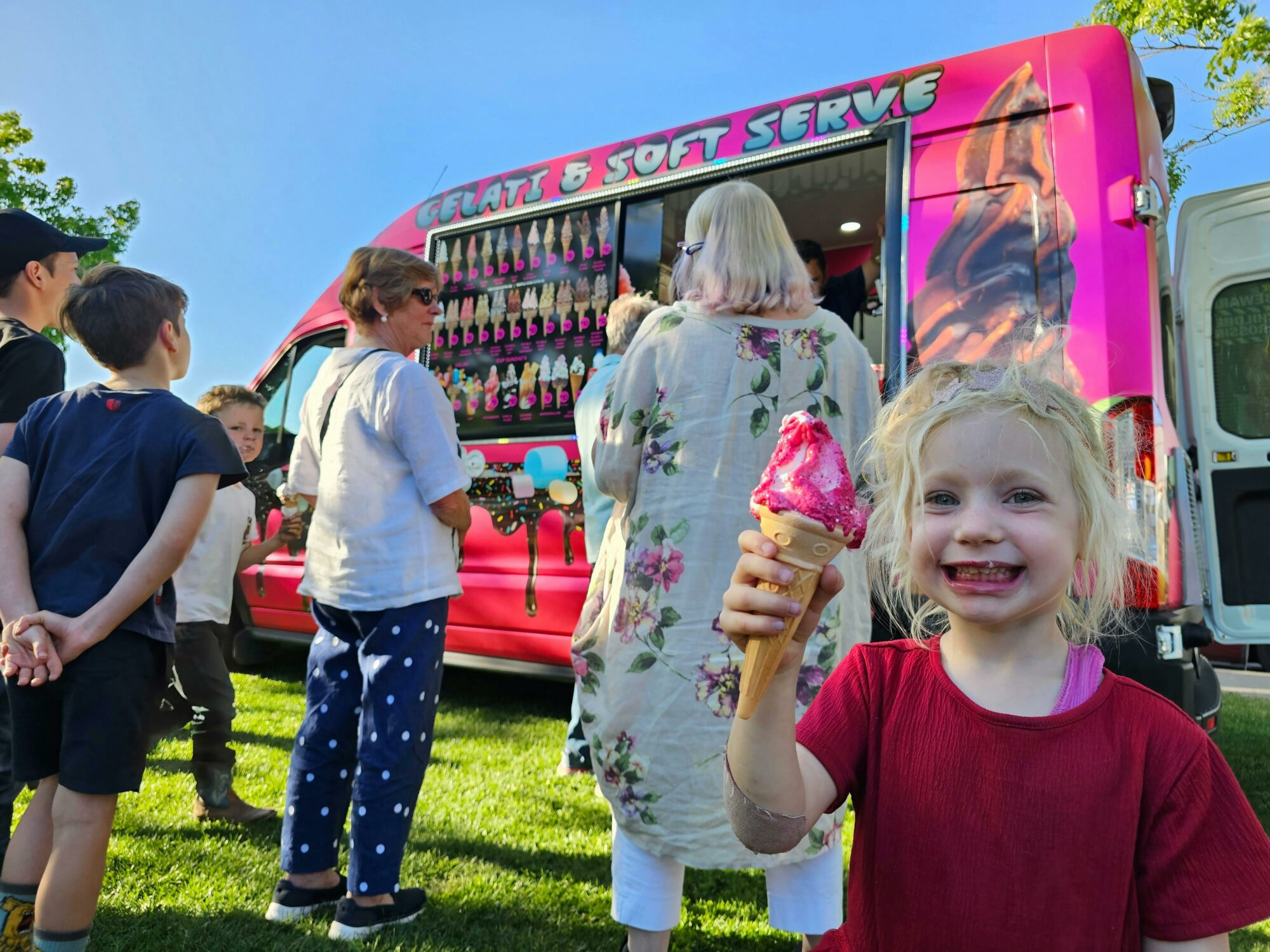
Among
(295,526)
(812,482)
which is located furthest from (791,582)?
(295,526)

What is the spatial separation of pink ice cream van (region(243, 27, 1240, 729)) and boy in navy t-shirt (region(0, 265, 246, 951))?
180 cm

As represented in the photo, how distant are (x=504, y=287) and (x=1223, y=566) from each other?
12.4 feet

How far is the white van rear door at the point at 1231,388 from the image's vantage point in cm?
388

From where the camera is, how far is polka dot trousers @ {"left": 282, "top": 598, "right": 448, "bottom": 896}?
226 centimetres

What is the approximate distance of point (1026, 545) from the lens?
1.05 meters

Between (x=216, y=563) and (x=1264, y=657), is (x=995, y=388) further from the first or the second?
(x=1264, y=657)

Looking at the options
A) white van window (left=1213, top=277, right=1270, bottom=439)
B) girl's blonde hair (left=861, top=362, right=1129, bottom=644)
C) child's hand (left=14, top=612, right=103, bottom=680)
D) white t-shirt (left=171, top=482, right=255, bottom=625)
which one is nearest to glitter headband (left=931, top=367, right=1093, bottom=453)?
girl's blonde hair (left=861, top=362, right=1129, bottom=644)

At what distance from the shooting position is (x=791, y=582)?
36.0 inches

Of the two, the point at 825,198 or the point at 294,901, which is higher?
the point at 825,198

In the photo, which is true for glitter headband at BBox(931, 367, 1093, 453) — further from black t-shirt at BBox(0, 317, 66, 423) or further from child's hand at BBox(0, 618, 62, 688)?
black t-shirt at BBox(0, 317, 66, 423)

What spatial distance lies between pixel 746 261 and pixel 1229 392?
3162 mm

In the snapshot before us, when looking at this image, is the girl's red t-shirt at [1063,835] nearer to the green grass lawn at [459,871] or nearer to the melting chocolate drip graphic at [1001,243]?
the green grass lawn at [459,871]

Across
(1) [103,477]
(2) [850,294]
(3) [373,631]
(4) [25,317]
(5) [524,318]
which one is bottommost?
(3) [373,631]

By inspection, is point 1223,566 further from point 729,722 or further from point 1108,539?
point 1108,539
